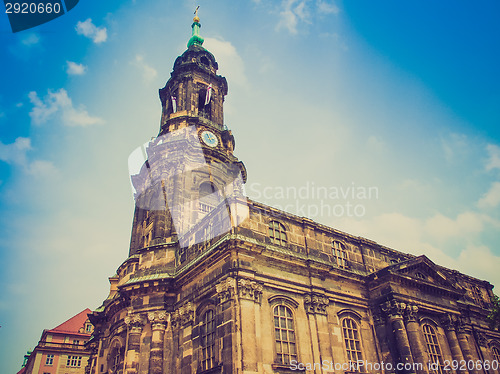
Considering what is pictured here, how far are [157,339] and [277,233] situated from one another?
28.1ft

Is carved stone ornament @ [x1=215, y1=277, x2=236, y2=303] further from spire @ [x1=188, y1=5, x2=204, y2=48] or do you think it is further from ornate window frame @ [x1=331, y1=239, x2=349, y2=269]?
spire @ [x1=188, y1=5, x2=204, y2=48]

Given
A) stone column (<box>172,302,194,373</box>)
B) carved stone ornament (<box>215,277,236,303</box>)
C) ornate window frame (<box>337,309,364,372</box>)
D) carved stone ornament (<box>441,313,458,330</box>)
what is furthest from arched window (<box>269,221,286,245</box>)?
carved stone ornament (<box>441,313,458,330</box>)

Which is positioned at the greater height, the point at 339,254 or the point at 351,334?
the point at 339,254

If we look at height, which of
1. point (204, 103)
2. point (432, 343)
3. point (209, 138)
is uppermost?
point (204, 103)

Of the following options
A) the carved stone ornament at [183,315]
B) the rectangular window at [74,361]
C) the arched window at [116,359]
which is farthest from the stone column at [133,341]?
the rectangular window at [74,361]

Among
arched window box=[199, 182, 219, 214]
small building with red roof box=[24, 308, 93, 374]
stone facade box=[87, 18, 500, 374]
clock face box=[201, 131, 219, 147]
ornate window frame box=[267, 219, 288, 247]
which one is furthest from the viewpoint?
small building with red roof box=[24, 308, 93, 374]

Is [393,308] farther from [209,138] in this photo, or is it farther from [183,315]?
[209,138]

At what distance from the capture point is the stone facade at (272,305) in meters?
18.0

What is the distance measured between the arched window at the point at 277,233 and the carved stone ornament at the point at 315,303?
3.17 metres

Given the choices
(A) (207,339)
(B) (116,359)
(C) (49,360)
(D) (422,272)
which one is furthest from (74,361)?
(D) (422,272)

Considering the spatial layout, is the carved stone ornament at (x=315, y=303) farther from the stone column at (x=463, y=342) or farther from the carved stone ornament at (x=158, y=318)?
the stone column at (x=463, y=342)

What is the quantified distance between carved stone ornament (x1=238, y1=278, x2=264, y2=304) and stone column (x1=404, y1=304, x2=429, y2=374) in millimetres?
8948

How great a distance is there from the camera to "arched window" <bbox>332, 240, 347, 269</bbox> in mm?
23117

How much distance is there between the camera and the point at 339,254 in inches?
926
